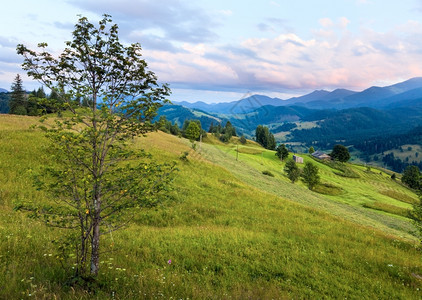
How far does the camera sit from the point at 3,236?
945 cm

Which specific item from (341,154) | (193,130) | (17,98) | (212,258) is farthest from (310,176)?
(17,98)

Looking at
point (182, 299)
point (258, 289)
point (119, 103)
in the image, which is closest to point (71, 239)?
point (182, 299)

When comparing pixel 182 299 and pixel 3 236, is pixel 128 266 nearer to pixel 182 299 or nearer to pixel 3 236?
pixel 182 299

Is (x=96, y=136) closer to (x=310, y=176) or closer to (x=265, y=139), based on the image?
(x=310, y=176)

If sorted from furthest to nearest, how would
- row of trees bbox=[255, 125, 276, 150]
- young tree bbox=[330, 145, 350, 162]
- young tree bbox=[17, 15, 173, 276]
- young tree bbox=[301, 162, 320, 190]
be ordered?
row of trees bbox=[255, 125, 276, 150] < young tree bbox=[330, 145, 350, 162] < young tree bbox=[301, 162, 320, 190] < young tree bbox=[17, 15, 173, 276]

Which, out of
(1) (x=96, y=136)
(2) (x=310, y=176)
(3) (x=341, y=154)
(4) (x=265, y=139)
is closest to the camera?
(1) (x=96, y=136)

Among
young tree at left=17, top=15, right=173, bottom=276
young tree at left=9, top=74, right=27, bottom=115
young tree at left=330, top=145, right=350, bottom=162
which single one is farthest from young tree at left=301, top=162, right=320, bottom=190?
young tree at left=9, top=74, right=27, bottom=115

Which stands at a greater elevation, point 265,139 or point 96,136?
point 96,136

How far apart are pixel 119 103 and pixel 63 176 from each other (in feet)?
8.93

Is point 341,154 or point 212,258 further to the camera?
point 341,154

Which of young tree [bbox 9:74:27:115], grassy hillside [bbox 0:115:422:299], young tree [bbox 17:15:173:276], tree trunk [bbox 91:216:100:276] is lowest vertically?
grassy hillside [bbox 0:115:422:299]

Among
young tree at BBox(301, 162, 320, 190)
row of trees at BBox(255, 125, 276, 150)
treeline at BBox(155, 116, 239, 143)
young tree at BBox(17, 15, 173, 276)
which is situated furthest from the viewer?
row of trees at BBox(255, 125, 276, 150)

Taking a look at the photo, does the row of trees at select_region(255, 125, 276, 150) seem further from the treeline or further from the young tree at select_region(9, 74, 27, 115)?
the young tree at select_region(9, 74, 27, 115)

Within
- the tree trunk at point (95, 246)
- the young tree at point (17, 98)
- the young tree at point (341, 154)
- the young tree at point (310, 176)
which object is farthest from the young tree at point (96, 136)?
the young tree at point (341, 154)
